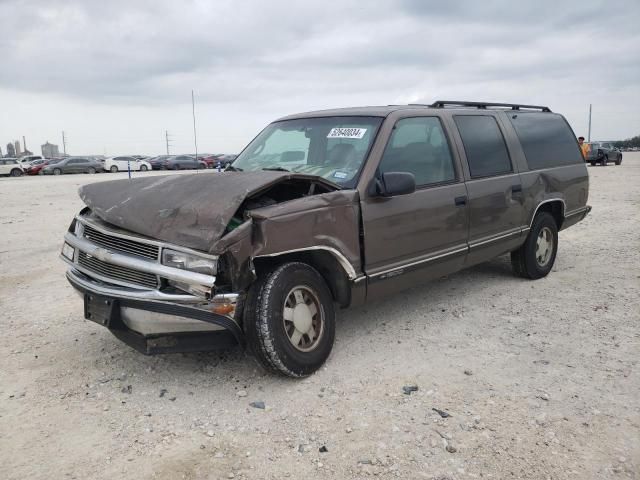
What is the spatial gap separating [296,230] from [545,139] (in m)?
4.04

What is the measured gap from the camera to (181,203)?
346 centimetres

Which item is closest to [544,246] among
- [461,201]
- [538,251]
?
[538,251]

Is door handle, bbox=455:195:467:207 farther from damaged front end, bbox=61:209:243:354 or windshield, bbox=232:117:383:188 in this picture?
damaged front end, bbox=61:209:243:354

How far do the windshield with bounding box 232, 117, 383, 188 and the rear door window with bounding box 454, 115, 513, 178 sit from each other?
1146mm

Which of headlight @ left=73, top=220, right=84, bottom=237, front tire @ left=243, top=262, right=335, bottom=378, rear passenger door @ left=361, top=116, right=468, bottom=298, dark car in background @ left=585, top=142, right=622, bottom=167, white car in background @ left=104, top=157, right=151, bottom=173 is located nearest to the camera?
front tire @ left=243, top=262, right=335, bottom=378

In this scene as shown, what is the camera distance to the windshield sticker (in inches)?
171

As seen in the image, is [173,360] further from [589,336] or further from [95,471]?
[589,336]

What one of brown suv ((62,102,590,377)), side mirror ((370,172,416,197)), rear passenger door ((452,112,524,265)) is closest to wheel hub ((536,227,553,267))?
rear passenger door ((452,112,524,265))

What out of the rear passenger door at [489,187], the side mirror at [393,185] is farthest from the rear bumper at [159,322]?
the rear passenger door at [489,187]

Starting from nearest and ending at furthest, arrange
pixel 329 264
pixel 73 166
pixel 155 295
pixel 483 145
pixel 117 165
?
pixel 155 295 < pixel 329 264 < pixel 483 145 < pixel 73 166 < pixel 117 165

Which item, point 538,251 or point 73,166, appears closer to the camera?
point 538,251

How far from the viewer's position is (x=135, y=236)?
3404 millimetres

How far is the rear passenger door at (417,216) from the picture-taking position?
4.07 metres

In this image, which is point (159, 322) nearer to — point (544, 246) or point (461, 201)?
point (461, 201)
